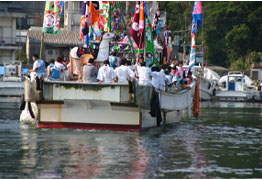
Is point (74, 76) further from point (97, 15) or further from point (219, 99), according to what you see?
point (219, 99)

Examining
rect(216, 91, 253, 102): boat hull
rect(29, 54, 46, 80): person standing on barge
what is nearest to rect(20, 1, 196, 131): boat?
rect(29, 54, 46, 80): person standing on barge

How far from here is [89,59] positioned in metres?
19.3

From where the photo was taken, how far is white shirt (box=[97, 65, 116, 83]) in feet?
62.0

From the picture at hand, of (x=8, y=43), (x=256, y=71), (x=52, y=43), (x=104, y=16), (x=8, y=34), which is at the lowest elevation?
(x=256, y=71)

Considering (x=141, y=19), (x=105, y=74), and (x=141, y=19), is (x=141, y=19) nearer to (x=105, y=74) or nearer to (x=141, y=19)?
(x=141, y=19)

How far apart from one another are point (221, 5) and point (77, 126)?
A: 56.5 metres

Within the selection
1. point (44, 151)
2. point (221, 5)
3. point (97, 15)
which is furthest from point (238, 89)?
point (44, 151)

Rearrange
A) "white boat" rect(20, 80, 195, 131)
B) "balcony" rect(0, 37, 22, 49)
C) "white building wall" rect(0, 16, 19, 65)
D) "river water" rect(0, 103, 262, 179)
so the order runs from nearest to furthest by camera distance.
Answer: "river water" rect(0, 103, 262, 179) → "white boat" rect(20, 80, 195, 131) → "balcony" rect(0, 37, 22, 49) → "white building wall" rect(0, 16, 19, 65)

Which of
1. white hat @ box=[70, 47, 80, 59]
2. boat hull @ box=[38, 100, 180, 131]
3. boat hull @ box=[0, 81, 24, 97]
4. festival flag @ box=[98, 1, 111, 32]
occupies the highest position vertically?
festival flag @ box=[98, 1, 111, 32]

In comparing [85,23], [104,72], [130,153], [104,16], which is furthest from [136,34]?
[130,153]

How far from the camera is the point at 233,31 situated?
69000mm

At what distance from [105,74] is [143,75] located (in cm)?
119

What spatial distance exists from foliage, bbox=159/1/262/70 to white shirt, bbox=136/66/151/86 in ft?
167

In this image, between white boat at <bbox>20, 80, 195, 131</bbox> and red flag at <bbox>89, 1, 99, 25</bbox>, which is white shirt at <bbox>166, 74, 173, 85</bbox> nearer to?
white boat at <bbox>20, 80, 195, 131</bbox>
